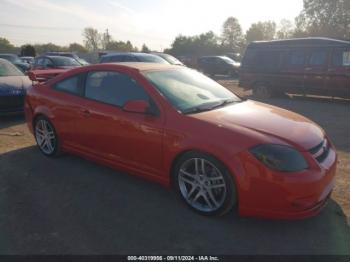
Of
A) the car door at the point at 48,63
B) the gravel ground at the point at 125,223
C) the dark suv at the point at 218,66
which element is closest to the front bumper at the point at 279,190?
the gravel ground at the point at 125,223

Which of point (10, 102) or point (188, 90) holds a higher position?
point (188, 90)

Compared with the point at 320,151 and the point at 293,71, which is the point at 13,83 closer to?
the point at 320,151

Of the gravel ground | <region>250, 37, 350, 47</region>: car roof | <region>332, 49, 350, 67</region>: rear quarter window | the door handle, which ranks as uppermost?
<region>250, 37, 350, 47</region>: car roof

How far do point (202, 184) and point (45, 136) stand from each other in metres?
3.02

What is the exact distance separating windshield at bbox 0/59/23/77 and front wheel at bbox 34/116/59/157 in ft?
13.2

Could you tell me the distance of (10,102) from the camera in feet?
26.5

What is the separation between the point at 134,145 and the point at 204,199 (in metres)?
1.05

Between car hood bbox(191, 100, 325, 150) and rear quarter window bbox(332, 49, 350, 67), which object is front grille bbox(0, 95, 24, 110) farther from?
rear quarter window bbox(332, 49, 350, 67)

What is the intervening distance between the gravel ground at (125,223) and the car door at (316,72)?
6.97 metres

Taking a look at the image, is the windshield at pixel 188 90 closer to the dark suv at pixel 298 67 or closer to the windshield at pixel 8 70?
the windshield at pixel 8 70

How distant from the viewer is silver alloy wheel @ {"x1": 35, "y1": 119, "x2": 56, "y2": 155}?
546cm

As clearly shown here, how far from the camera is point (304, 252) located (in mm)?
3111

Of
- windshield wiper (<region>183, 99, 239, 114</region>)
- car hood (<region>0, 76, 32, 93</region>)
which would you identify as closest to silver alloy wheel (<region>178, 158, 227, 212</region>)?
windshield wiper (<region>183, 99, 239, 114</region>)

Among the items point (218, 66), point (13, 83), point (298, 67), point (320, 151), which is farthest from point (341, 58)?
point (218, 66)
